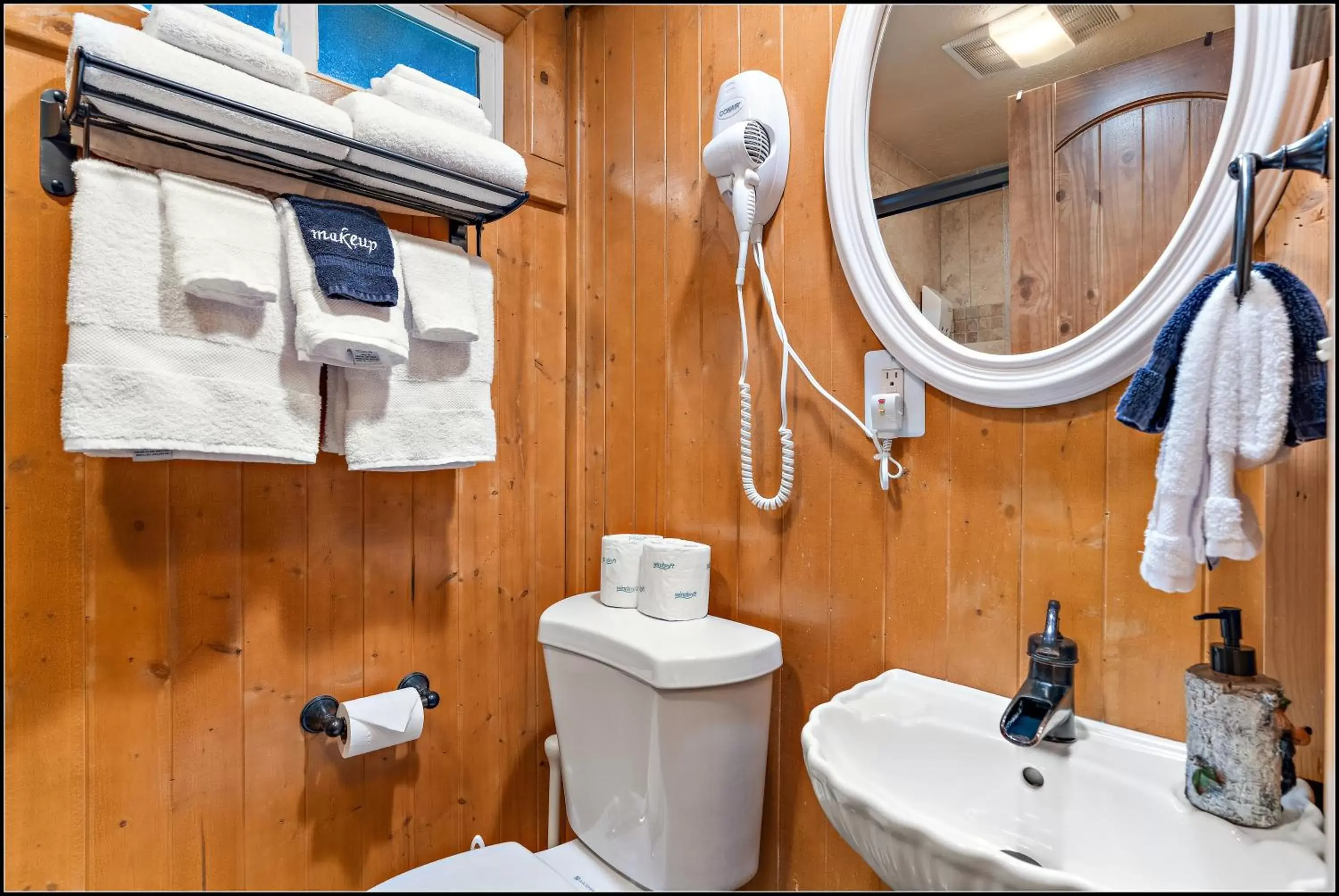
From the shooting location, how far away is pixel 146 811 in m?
1.06

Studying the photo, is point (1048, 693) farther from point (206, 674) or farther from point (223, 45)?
point (223, 45)

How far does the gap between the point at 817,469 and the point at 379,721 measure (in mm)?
879

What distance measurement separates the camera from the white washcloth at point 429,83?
119 centimetres

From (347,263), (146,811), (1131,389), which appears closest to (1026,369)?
(1131,389)

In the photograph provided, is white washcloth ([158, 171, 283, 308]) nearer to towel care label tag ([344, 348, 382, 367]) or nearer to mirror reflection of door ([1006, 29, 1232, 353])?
towel care label tag ([344, 348, 382, 367])

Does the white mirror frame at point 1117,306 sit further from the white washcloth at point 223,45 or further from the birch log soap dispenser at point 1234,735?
the white washcloth at point 223,45

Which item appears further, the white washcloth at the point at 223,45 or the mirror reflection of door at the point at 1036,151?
the white washcloth at the point at 223,45

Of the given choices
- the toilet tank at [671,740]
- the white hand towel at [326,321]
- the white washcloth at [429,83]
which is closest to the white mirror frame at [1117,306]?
the toilet tank at [671,740]

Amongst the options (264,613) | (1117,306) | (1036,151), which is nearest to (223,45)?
(264,613)

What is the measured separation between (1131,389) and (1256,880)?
483 millimetres

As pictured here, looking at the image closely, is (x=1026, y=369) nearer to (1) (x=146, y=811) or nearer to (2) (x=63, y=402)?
(2) (x=63, y=402)

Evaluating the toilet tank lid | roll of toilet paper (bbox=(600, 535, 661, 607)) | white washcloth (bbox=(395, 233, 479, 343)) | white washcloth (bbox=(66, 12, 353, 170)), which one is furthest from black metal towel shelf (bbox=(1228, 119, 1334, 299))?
white washcloth (bbox=(66, 12, 353, 170))

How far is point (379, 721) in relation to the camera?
1193 mm

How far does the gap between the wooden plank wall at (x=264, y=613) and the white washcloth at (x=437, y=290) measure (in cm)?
18
